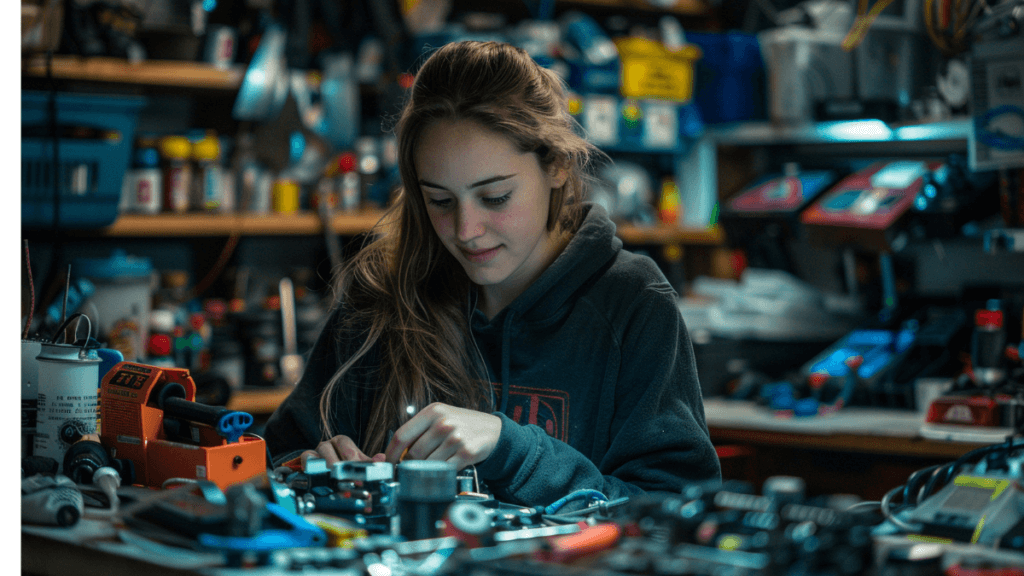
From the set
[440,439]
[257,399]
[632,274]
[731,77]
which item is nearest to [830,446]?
[632,274]

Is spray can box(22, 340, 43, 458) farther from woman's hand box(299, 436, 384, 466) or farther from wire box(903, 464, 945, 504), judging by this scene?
wire box(903, 464, 945, 504)

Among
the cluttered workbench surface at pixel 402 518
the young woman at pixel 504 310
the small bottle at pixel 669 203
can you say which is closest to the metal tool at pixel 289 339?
the young woman at pixel 504 310

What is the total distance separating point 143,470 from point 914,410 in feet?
6.28

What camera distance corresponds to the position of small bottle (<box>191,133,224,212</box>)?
2.67m

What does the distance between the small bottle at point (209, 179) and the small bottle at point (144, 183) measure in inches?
4.1

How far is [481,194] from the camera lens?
1.42m

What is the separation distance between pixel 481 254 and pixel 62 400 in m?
0.56

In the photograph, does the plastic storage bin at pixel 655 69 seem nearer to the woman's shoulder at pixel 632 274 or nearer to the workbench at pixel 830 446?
the workbench at pixel 830 446

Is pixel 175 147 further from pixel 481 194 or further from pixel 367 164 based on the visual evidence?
pixel 481 194

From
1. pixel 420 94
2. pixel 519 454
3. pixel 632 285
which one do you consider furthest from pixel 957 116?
pixel 519 454

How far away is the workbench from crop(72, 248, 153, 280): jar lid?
54.8 inches

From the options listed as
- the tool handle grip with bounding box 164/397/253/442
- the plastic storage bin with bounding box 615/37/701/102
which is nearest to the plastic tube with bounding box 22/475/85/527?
the tool handle grip with bounding box 164/397/253/442

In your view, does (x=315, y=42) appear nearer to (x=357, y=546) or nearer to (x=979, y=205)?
(x=979, y=205)

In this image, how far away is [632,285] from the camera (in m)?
1.56
